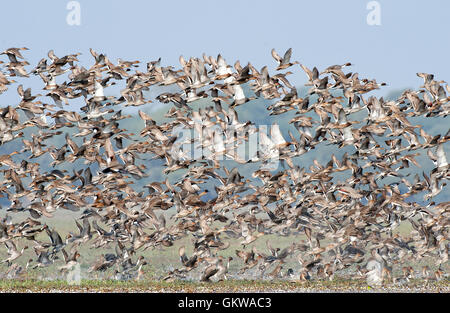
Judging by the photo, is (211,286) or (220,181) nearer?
(211,286)

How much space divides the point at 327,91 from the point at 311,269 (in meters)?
10.2

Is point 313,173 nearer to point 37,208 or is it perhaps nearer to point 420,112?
point 420,112

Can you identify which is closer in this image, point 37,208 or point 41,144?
point 37,208

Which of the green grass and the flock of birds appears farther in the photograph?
the flock of birds

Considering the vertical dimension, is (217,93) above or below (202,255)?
above

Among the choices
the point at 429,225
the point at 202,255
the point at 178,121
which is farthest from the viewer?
the point at 178,121

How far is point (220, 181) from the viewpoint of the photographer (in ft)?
124

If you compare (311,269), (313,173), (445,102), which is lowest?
(311,269)

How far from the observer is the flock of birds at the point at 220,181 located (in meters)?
34.7

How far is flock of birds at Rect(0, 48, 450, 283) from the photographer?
34656mm

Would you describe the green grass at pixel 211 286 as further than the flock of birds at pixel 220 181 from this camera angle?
No

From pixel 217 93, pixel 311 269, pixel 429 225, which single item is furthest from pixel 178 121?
pixel 429 225

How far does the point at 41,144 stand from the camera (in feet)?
130

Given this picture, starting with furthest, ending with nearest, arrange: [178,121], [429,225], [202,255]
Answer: [178,121] < [429,225] < [202,255]
